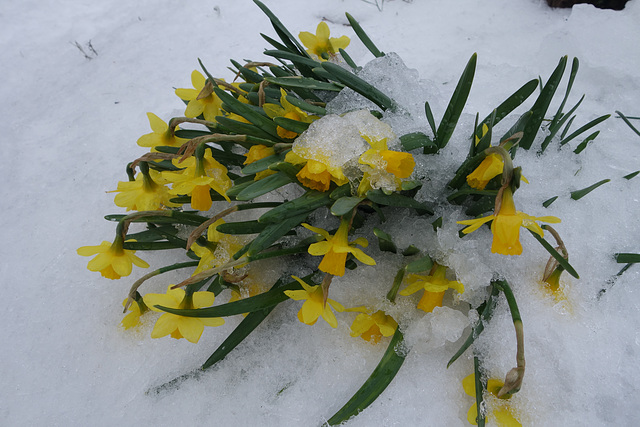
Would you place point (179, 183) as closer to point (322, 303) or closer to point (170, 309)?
point (170, 309)

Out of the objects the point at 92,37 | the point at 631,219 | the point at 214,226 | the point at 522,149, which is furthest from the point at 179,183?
the point at 92,37

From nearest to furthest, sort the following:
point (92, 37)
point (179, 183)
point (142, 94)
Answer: point (179, 183)
point (142, 94)
point (92, 37)

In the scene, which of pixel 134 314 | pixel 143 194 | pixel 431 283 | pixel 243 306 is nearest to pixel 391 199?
pixel 431 283

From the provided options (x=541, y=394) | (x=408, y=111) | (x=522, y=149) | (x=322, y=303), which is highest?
(x=408, y=111)

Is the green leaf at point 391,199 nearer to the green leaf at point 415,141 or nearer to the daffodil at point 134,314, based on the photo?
the green leaf at point 415,141

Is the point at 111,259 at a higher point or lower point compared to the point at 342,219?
lower

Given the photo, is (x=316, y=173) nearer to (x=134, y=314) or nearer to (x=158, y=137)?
(x=158, y=137)
